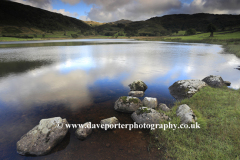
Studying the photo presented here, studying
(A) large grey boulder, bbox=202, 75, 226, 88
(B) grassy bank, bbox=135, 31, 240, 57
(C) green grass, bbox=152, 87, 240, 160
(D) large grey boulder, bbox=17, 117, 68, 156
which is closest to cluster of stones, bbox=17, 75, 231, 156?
(D) large grey boulder, bbox=17, 117, 68, 156

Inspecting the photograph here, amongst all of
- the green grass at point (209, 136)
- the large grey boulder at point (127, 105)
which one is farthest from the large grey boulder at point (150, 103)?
the green grass at point (209, 136)

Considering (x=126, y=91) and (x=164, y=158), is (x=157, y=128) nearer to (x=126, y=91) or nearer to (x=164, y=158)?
(x=164, y=158)

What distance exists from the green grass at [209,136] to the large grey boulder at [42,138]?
679cm

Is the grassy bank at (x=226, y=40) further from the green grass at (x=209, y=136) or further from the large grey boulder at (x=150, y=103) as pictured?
the large grey boulder at (x=150, y=103)

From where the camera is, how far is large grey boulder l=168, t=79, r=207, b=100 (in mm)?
14496

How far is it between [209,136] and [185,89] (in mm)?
7840

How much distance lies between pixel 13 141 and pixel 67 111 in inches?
176

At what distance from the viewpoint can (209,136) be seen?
7.96m

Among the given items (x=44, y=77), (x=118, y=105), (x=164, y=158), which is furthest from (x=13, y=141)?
(x=44, y=77)

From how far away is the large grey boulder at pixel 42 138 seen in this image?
7.68 m

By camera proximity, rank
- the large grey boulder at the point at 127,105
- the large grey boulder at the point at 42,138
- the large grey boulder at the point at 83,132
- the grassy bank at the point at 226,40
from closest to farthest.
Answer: the large grey boulder at the point at 42,138 < the large grey boulder at the point at 83,132 < the large grey boulder at the point at 127,105 < the grassy bank at the point at 226,40

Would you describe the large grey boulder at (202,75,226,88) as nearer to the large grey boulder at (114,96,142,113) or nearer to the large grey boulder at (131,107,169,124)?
the large grey boulder at (131,107,169,124)

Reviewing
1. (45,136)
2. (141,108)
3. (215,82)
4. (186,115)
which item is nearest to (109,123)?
(141,108)

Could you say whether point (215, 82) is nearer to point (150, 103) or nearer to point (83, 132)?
point (150, 103)
